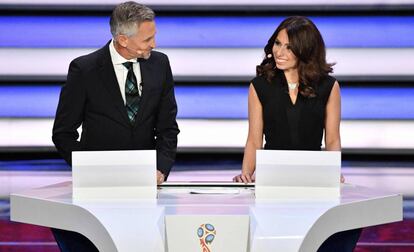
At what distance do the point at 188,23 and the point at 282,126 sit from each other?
5.50 feet

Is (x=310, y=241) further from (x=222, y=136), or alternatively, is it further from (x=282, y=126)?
(x=222, y=136)

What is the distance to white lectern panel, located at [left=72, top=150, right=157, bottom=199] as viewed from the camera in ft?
8.22

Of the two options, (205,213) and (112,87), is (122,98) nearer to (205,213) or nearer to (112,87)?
(112,87)

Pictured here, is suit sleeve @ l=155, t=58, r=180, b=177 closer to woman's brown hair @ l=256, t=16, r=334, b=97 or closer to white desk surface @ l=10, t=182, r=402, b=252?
woman's brown hair @ l=256, t=16, r=334, b=97

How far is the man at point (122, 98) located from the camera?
3215mm

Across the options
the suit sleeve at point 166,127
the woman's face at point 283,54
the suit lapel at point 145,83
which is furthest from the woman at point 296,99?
the suit lapel at point 145,83

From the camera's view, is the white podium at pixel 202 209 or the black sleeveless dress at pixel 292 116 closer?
the white podium at pixel 202 209

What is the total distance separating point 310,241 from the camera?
2252 mm

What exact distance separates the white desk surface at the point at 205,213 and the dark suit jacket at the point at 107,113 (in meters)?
0.58

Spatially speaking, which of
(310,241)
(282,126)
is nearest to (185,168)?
(282,126)

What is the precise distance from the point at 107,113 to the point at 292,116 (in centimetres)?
67

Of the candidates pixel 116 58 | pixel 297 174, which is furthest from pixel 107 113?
pixel 297 174

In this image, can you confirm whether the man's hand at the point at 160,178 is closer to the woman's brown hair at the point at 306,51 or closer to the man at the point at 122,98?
the man at the point at 122,98

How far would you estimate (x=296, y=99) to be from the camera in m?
3.37
